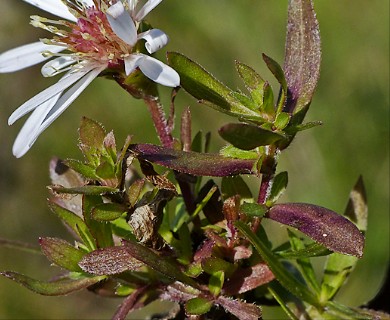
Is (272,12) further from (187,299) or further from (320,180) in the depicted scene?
(187,299)

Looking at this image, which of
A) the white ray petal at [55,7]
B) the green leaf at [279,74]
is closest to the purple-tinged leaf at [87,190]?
the green leaf at [279,74]

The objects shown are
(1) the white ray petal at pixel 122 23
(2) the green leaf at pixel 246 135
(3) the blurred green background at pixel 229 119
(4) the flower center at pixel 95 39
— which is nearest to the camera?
(2) the green leaf at pixel 246 135

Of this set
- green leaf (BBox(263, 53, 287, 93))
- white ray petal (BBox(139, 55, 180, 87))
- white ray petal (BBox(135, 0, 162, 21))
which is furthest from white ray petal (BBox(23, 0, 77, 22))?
green leaf (BBox(263, 53, 287, 93))

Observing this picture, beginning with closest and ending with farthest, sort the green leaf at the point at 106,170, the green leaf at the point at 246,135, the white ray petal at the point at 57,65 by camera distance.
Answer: the green leaf at the point at 246,135 < the green leaf at the point at 106,170 < the white ray petal at the point at 57,65

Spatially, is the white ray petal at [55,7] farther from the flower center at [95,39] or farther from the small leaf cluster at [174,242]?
the small leaf cluster at [174,242]

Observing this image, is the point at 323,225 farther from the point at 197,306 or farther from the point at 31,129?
the point at 31,129

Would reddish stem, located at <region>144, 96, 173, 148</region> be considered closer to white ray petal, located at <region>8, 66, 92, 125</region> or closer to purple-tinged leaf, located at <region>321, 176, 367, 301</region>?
white ray petal, located at <region>8, 66, 92, 125</region>

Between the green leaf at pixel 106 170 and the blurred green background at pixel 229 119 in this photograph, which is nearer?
the green leaf at pixel 106 170
